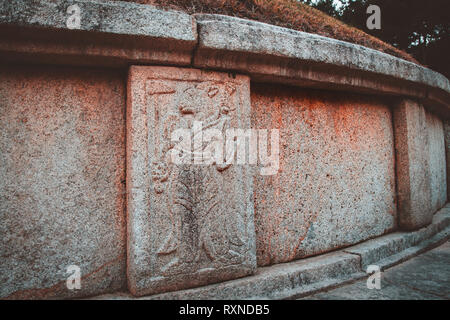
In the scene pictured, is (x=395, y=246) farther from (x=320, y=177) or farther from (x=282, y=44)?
(x=282, y=44)

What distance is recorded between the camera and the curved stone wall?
157 centimetres

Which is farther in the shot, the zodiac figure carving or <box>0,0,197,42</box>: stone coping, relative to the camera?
the zodiac figure carving

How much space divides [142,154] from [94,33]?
670 millimetres

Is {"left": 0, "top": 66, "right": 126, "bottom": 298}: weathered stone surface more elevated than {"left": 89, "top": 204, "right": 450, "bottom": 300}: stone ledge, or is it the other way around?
{"left": 0, "top": 66, "right": 126, "bottom": 298}: weathered stone surface

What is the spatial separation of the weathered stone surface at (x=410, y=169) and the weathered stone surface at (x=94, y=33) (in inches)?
92.6

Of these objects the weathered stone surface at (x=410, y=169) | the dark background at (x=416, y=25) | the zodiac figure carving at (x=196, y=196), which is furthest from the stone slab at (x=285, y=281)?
the dark background at (x=416, y=25)

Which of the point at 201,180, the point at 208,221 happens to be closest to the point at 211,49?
the point at 201,180

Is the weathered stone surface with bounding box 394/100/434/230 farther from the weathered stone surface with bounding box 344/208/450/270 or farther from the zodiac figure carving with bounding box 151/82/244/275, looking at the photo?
the zodiac figure carving with bounding box 151/82/244/275

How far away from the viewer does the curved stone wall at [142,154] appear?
5.15ft

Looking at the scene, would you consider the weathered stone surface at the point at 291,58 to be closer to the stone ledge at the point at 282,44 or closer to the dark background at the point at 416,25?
the stone ledge at the point at 282,44

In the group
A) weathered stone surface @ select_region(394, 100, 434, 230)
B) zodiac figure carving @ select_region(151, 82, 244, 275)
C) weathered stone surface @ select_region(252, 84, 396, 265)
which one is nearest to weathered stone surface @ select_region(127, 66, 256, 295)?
zodiac figure carving @ select_region(151, 82, 244, 275)

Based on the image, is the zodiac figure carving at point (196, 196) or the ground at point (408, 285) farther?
the ground at point (408, 285)

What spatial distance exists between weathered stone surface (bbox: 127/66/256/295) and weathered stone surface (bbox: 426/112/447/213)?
123 inches
